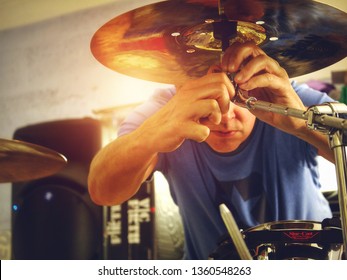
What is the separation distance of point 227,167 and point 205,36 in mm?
373

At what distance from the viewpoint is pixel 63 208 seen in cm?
150

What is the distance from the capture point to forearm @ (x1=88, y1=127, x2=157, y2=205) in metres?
1.24

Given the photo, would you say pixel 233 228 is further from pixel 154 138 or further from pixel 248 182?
pixel 248 182

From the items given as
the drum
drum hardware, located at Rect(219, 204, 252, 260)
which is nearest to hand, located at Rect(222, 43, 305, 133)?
the drum

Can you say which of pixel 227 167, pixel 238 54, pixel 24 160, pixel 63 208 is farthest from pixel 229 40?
pixel 63 208

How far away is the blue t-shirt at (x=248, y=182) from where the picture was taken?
1295 mm

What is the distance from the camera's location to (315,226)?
95 cm

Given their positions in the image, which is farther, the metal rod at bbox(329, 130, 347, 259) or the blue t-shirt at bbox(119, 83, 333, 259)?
the blue t-shirt at bbox(119, 83, 333, 259)

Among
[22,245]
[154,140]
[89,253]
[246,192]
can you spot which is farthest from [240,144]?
[22,245]

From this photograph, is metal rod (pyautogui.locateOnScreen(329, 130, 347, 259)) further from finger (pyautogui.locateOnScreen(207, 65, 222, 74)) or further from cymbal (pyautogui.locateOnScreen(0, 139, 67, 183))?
cymbal (pyautogui.locateOnScreen(0, 139, 67, 183))

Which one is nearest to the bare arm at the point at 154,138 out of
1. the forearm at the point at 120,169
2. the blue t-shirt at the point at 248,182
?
the forearm at the point at 120,169

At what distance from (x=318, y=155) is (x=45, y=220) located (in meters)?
0.76

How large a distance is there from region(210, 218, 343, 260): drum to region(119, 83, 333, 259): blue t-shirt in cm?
31
